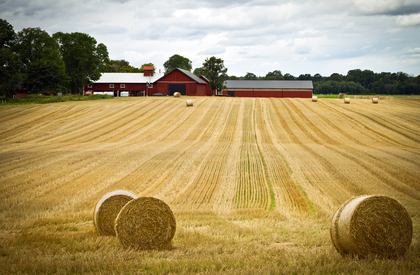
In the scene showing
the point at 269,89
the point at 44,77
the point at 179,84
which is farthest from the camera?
the point at 269,89

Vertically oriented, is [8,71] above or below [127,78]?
below

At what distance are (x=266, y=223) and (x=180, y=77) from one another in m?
59.7

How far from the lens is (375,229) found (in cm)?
718

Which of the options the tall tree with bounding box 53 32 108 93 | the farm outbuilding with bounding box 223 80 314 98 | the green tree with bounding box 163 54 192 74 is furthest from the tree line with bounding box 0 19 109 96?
the green tree with bounding box 163 54 192 74

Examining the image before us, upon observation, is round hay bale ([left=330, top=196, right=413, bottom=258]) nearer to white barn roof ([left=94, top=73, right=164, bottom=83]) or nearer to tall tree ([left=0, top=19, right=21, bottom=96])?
tall tree ([left=0, top=19, right=21, bottom=96])

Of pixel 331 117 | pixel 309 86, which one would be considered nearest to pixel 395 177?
pixel 331 117

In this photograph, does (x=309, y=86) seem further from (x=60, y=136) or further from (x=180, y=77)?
(x=60, y=136)

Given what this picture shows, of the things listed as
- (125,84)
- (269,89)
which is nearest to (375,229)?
(125,84)

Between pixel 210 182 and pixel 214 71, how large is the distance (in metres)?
62.6

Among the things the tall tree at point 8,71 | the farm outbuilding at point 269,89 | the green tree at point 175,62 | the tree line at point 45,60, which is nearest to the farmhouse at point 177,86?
the farm outbuilding at point 269,89

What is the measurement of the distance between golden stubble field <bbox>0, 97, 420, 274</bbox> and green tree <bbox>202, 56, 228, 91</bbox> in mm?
38144

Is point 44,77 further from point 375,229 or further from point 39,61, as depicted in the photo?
point 375,229

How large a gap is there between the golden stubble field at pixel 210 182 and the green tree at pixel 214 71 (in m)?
38.1

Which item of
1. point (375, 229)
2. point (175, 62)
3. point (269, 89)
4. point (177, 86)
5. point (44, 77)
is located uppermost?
point (175, 62)
